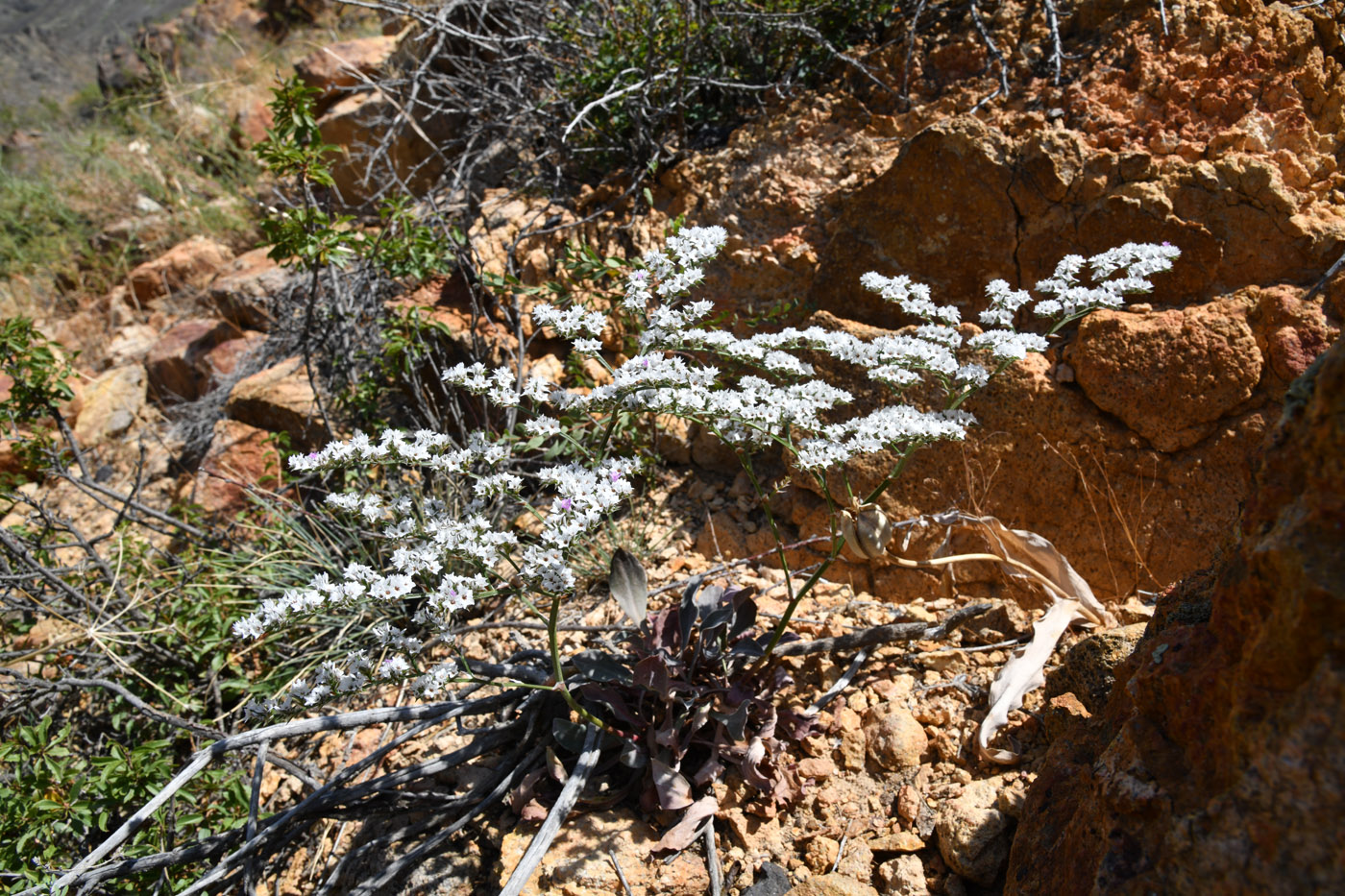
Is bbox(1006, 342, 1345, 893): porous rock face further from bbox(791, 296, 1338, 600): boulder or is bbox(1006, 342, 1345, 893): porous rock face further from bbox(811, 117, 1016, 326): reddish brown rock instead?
bbox(811, 117, 1016, 326): reddish brown rock

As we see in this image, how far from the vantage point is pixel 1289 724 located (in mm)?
1063

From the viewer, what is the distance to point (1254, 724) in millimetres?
1132

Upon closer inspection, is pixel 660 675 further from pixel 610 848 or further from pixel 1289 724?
pixel 1289 724

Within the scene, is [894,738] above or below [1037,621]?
below

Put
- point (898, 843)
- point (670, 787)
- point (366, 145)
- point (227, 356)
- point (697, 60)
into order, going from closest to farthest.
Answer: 1. point (898, 843)
2. point (670, 787)
3. point (697, 60)
4. point (227, 356)
5. point (366, 145)

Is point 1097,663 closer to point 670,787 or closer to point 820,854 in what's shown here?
point 820,854

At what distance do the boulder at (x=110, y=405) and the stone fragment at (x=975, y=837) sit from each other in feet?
19.5

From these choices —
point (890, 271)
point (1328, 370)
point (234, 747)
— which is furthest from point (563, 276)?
point (1328, 370)

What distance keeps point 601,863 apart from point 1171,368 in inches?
96.8

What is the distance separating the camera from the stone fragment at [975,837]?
1819 mm

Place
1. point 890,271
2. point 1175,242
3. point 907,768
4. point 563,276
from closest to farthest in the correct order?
point 907,768 < point 1175,242 < point 890,271 < point 563,276

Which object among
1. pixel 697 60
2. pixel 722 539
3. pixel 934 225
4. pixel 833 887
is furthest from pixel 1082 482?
pixel 697 60

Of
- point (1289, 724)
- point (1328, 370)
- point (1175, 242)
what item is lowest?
point (1289, 724)

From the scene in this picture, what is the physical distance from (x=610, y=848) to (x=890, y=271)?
2.45 m
